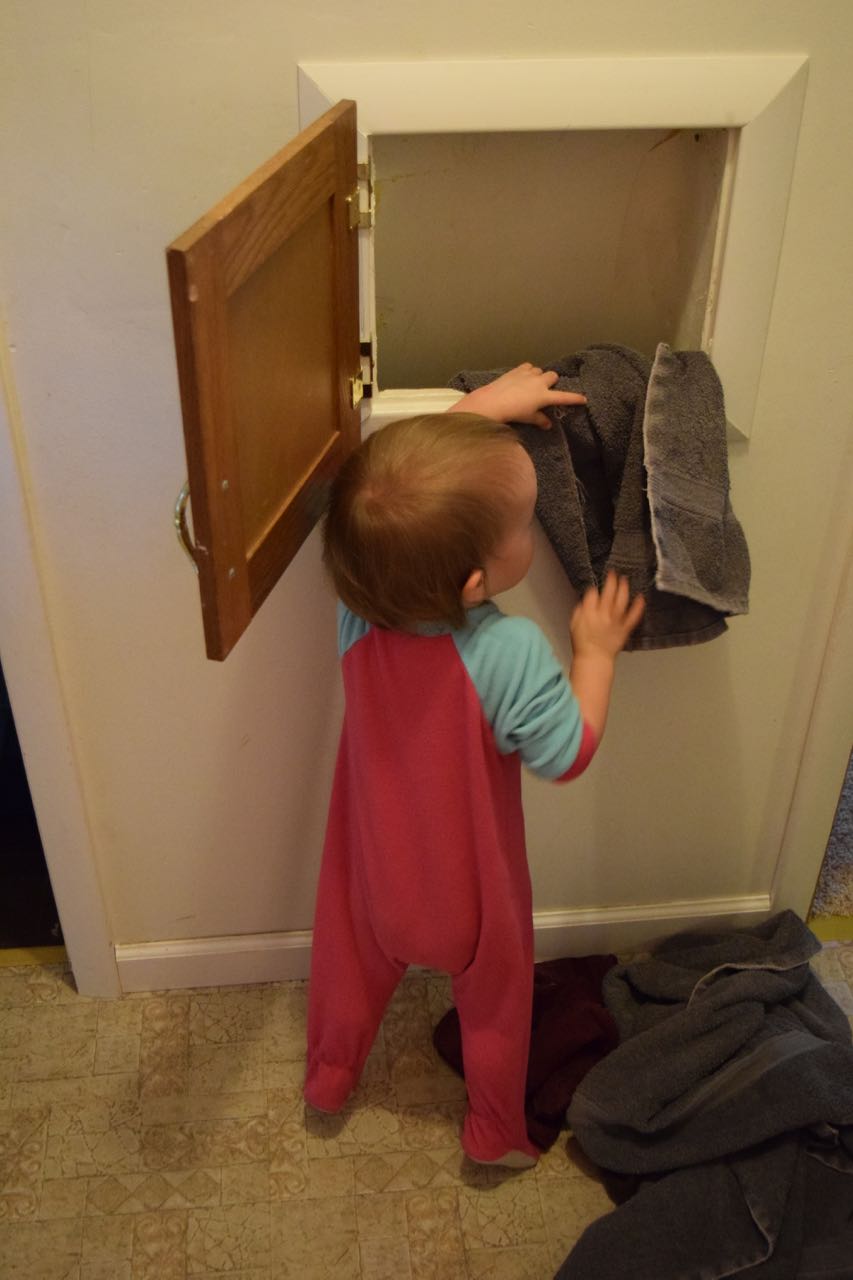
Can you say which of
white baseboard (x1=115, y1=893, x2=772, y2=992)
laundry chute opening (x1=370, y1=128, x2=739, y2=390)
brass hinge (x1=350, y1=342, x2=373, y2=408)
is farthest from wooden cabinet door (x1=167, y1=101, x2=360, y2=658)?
white baseboard (x1=115, y1=893, x2=772, y2=992)

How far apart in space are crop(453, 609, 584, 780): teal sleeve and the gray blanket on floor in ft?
1.75

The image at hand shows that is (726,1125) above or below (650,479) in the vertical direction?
below

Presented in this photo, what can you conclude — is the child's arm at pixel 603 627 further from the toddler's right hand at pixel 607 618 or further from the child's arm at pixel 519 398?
the child's arm at pixel 519 398

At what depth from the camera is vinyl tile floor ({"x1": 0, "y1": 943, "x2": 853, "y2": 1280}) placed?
122cm

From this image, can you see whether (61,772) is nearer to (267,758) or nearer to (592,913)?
(267,758)

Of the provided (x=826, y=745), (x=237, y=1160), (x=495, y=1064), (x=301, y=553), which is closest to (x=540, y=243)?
(x=301, y=553)

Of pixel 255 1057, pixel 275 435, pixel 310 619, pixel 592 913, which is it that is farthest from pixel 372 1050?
pixel 275 435

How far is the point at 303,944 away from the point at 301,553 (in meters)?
0.63

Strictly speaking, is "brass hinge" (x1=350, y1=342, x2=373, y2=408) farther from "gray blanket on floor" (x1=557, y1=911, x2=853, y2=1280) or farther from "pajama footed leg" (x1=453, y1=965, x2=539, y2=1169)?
"gray blanket on floor" (x1=557, y1=911, x2=853, y2=1280)

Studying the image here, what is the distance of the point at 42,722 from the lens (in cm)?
126

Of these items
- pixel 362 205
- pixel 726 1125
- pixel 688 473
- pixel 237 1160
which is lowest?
pixel 237 1160

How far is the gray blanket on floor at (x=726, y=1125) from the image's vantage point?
1.14 meters

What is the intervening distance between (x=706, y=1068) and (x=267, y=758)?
655 mm

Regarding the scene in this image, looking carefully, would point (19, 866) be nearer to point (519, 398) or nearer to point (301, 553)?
point (301, 553)
